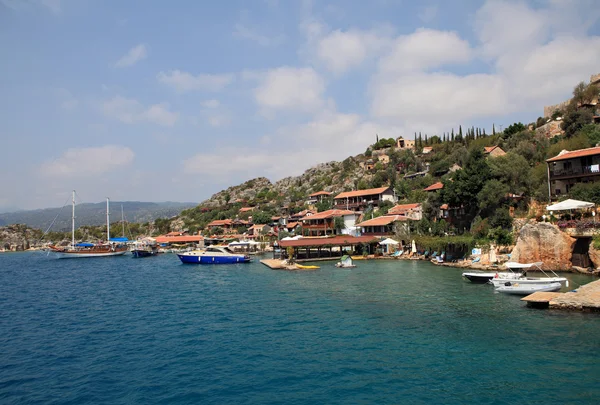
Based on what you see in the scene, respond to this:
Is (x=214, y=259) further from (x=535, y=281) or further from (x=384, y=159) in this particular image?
(x=384, y=159)

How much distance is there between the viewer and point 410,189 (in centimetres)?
7962

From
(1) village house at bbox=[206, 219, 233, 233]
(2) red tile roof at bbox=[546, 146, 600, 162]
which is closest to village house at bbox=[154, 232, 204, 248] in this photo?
(1) village house at bbox=[206, 219, 233, 233]

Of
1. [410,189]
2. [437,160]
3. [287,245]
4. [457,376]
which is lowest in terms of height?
[457,376]

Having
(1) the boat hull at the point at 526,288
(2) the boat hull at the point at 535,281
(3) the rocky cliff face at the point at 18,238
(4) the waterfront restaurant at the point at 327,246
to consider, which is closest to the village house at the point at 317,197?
(4) the waterfront restaurant at the point at 327,246

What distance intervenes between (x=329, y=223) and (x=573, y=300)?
157 feet

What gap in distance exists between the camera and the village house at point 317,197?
99750mm

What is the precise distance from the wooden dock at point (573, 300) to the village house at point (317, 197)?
248 feet

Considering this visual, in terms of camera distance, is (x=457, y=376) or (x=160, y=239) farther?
(x=160, y=239)

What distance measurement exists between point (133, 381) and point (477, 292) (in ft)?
73.1

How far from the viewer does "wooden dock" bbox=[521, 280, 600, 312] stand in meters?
20.3

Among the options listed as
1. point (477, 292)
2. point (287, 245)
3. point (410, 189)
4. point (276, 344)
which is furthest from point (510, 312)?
point (410, 189)

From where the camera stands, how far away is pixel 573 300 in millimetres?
20891

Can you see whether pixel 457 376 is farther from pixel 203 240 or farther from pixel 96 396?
pixel 203 240

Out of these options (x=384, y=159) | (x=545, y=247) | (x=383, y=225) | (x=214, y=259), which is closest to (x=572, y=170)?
(x=545, y=247)
